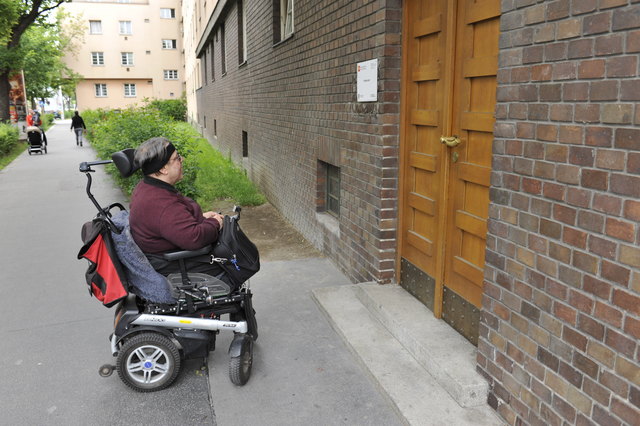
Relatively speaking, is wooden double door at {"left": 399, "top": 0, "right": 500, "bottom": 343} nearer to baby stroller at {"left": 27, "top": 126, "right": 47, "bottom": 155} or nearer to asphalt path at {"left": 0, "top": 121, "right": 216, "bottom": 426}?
asphalt path at {"left": 0, "top": 121, "right": 216, "bottom": 426}

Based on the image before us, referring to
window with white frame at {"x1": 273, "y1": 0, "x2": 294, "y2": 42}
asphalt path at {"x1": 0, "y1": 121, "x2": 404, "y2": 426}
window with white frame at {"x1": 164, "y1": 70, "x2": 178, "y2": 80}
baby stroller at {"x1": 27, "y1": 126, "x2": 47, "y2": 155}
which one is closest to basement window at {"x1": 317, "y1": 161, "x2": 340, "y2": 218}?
asphalt path at {"x1": 0, "y1": 121, "x2": 404, "y2": 426}

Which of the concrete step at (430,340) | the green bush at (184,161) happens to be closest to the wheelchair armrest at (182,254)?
the concrete step at (430,340)

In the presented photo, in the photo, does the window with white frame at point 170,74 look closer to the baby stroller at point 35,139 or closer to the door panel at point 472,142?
the baby stroller at point 35,139

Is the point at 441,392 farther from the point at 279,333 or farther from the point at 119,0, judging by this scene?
the point at 119,0

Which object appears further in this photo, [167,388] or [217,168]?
[217,168]

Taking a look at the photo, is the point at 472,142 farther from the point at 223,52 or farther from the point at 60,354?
the point at 223,52

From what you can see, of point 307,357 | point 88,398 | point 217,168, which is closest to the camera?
point 88,398

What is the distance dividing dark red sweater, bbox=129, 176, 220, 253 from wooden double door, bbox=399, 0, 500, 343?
164 centimetres

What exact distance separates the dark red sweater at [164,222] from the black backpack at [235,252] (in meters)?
0.07

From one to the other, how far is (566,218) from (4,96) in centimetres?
3227

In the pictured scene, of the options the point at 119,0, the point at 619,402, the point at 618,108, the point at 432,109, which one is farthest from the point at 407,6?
the point at 119,0

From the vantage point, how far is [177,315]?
12.0 feet

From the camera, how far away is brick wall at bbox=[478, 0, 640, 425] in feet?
7.20

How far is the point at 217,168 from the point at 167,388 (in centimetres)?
1033
